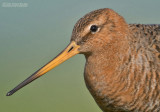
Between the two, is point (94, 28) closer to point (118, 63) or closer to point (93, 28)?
point (93, 28)

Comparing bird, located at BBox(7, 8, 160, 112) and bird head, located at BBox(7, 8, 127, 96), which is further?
bird, located at BBox(7, 8, 160, 112)

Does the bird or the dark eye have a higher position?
the dark eye

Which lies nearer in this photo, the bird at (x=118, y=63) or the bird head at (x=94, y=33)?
the bird head at (x=94, y=33)

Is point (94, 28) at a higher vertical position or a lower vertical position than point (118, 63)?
higher

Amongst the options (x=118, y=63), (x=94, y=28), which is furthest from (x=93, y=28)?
(x=118, y=63)

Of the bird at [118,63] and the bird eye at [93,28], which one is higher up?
the bird eye at [93,28]

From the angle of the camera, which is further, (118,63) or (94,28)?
(118,63)

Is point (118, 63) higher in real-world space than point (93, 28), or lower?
lower

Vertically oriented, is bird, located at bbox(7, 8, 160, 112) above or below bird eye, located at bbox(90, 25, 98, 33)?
below

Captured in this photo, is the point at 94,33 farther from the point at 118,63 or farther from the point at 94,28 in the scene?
the point at 118,63
